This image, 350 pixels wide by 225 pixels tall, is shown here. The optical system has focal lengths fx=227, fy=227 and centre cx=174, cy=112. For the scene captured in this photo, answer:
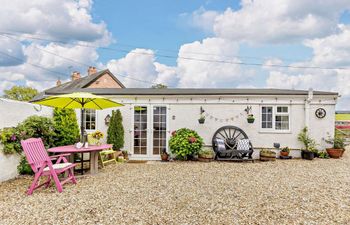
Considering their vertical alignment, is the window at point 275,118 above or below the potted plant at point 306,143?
above

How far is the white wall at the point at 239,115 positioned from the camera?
9094 mm

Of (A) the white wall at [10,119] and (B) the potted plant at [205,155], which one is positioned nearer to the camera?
(A) the white wall at [10,119]

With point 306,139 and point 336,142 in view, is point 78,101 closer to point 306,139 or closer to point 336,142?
point 306,139

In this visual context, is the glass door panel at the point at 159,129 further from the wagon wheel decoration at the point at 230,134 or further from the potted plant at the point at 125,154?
the wagon wheel decoration at the point at 230,134

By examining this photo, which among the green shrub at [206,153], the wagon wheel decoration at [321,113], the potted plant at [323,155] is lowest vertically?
the potted plant at [323,155]

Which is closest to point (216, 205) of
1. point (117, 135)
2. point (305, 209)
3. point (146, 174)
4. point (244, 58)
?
point (305, 209)

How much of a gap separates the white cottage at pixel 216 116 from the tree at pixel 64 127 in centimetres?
167

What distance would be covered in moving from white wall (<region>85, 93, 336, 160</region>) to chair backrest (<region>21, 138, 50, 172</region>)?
170 inches

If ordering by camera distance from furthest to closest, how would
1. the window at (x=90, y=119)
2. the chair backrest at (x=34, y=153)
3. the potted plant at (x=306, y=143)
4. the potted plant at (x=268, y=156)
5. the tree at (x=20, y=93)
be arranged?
the tree at (x=20, y=93), the window at (x=90, y=119), the potted plant at (x=306, y=143), the potted plant at (x=268, y=156), the chair backrest at (x=34, y=153)

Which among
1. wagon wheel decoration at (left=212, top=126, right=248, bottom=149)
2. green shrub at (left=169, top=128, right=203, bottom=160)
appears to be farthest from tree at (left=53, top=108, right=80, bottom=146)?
wagon wheel decoration at (left=212, top=126, right=248, bottom=149)

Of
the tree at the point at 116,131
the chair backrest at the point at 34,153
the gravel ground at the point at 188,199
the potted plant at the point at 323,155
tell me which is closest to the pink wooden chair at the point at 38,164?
the chair backrest at the point at 34,153

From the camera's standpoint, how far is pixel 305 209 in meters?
3.82

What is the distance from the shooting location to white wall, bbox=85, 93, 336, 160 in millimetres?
9094

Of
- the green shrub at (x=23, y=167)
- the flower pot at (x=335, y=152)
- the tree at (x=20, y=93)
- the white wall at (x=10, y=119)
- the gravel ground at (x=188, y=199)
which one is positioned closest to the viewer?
the gravel ground at (x=188, y=199)
